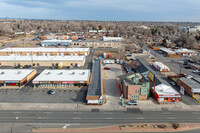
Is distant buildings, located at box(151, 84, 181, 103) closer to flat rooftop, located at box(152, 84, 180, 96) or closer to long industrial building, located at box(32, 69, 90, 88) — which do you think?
flat rooftop, located at box(152, 84, 180, 96)

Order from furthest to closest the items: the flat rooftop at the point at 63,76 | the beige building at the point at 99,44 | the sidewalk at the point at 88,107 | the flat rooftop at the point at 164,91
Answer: the beige building at the point at 99,44, the flat rooftop at the point at 63,76, the flat rooftop at the point at 164,91, the sidewalk at the point at 88,107

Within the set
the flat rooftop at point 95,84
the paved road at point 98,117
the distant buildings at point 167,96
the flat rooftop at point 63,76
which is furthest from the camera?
the flat rooftop at point 63,76

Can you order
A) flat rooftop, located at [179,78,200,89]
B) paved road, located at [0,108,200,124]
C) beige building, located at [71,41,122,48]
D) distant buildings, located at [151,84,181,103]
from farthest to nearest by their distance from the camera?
beige building, located at [71,41,122,48], flat rooftop, located at [179,78,200,89], distant buildings, located at [151,84,181,103], paved road, located at [0,108,200,124]

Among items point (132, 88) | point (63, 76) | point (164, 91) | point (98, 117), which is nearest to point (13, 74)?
point (63, 76)

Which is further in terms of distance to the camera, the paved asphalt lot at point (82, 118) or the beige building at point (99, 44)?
the beige building at point (99, 44)

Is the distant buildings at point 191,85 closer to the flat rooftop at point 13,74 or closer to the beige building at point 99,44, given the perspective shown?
the flat rooftop at point 13,74

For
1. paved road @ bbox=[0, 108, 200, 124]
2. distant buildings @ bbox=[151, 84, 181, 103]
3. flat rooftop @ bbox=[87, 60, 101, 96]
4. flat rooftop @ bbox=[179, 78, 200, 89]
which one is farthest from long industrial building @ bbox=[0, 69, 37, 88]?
flat rooftop @ bbox=[179, 78, 200, 89]

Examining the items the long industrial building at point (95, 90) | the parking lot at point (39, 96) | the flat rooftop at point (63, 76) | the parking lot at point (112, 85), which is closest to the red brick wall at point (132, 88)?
the parking lot at point (112, 85)

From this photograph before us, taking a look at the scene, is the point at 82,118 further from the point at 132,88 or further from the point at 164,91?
the point at 164,91

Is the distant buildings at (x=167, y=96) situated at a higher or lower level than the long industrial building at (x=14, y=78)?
lower
